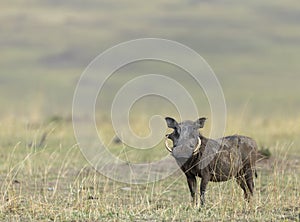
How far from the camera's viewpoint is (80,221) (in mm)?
8656

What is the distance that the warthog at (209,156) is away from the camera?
9805mm

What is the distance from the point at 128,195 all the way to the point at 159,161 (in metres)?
4.47

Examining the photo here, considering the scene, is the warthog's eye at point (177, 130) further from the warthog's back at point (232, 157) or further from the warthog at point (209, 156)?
the warthog's back at point (232, 157)

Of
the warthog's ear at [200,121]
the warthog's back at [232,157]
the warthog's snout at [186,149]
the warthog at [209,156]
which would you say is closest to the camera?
the warthog's snout at [186,149]

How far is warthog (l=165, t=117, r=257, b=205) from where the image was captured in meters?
9.80

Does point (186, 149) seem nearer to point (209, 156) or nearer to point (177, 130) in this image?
point (177, 130)

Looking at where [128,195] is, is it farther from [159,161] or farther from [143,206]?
[159,161]

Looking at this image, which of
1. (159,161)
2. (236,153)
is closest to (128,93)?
(159,161)

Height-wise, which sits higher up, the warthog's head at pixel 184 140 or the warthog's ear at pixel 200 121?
the warthog's ear at pixel 200 121

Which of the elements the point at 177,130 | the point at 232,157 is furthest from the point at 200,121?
the point at 232,157

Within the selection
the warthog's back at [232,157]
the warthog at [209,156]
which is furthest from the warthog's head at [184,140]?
the warthog's back at [232,157]

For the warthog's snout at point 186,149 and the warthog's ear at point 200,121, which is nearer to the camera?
the warthog's snout at point 186,149

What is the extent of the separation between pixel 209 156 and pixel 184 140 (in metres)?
0.64

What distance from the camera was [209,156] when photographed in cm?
1023
